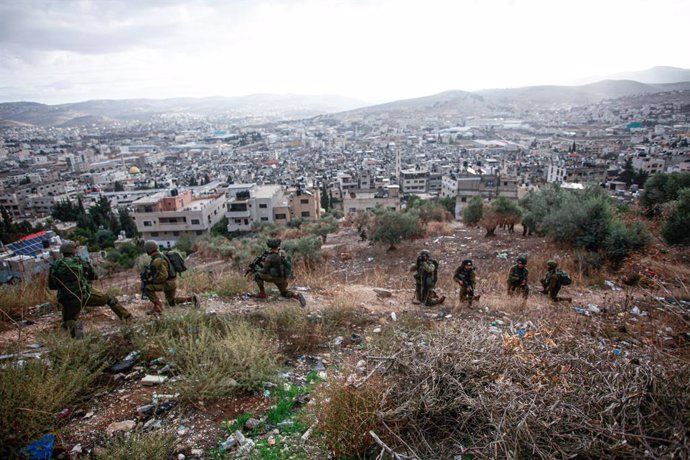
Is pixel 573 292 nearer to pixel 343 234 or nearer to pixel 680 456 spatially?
pixel 680 456

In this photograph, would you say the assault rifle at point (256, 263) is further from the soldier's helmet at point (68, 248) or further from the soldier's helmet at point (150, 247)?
the soldier's helmet at point (68, 248)

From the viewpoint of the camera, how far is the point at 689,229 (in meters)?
10.2

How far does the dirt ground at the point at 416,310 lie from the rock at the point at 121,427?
0.06m

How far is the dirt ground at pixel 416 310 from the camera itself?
9.79 ft

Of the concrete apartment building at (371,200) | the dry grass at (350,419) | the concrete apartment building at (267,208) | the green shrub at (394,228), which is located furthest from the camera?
the concrete apartment building at (371,200)

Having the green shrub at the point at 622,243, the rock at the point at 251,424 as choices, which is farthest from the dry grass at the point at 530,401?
the green shrub at the point at 622,243

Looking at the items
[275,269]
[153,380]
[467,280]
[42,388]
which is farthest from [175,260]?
[467,280]

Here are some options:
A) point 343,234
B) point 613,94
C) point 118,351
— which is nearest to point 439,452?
point 118,351

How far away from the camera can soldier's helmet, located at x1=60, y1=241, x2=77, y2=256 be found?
428cm

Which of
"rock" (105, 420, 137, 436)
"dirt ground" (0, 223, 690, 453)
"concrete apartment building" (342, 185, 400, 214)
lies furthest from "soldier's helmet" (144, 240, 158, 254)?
"concrete apartment building" (342, 185, 400, 214)

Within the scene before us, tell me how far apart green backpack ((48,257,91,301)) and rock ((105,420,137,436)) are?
6.25ft

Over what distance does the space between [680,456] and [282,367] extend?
9.99 ft

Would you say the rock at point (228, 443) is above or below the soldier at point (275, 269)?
below

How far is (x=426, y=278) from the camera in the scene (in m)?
6.06
